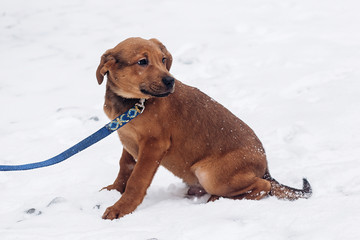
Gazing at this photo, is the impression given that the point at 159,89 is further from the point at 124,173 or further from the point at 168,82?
the point at 124,173

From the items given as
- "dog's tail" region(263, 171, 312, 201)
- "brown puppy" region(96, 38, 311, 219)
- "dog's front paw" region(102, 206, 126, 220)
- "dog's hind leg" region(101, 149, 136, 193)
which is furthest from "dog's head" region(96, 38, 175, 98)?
"dog's tail" region(263, 171, 312, 201)

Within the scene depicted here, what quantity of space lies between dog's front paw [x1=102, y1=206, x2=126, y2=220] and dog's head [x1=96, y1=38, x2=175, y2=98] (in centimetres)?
91

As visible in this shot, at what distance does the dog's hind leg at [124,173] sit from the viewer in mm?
4320

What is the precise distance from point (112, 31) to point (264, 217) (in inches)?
263

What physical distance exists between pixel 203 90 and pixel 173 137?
2891 mm

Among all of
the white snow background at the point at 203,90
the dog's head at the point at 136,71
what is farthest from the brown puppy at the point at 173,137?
the white snow background at the point at 203,90

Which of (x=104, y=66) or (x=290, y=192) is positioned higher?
(x=104, y=66)

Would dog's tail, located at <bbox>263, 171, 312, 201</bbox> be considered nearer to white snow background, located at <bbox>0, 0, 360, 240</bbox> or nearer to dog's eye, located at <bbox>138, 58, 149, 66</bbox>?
white snow background, located at <bbox>0, 0, 360, 240</bbox>

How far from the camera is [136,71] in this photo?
3.82 metres

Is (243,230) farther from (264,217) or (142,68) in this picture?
(142,68)

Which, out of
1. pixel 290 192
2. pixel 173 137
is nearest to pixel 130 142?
pixel 173 137

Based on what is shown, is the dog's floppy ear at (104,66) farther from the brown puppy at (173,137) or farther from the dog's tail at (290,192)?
the dog's tail at (290,192)

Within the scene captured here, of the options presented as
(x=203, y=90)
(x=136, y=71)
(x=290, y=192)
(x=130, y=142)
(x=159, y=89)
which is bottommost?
(x=290, y=192)

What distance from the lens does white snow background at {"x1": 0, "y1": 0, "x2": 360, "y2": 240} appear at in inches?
131
